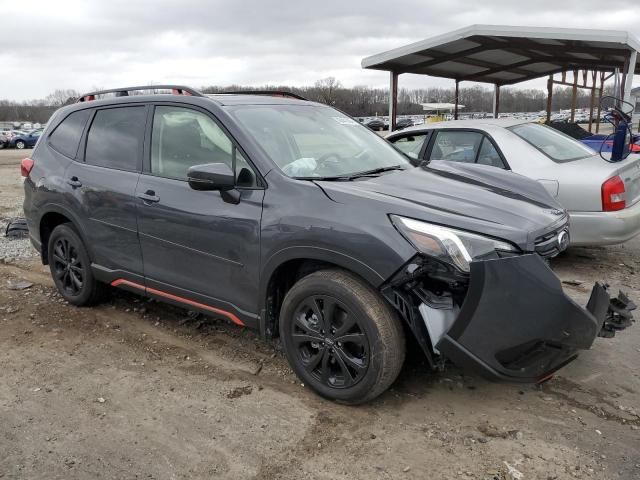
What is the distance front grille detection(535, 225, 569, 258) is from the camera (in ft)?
9.54

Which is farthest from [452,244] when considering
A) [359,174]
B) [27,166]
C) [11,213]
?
[11,213]

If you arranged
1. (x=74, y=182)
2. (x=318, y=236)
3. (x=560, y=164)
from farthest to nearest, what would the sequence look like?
1. (x=560, y=164)
2. (x=74, y=182)
3. (x=318, y=236)

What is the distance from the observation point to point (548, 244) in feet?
9.84

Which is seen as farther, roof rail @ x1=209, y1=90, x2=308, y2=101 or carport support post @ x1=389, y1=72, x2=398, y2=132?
carport support post @ x1=389, y1=72, x2=398, y2=132

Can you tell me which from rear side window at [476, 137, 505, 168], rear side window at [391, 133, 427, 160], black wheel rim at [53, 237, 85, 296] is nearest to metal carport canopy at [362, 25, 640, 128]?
rear side window at [391, 133, 427, 160]

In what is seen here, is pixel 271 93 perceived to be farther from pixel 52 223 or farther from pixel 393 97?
pixel 393 97

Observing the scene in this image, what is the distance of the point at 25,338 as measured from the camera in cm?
427

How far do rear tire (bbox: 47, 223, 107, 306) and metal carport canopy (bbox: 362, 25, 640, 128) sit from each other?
318 inches

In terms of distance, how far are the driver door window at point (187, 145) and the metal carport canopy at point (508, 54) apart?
7636mm

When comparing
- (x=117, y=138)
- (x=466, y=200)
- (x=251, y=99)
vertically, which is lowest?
(x=466, y=200)

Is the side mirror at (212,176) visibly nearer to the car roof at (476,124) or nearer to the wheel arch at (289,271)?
the wheel arch at (289,271)

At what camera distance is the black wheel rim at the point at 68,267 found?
185 inches

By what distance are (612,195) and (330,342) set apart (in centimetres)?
358

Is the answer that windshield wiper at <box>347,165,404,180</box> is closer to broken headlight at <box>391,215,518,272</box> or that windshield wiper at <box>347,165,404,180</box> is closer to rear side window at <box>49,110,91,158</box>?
broken headlight at <box>391,215,518,272</box>
